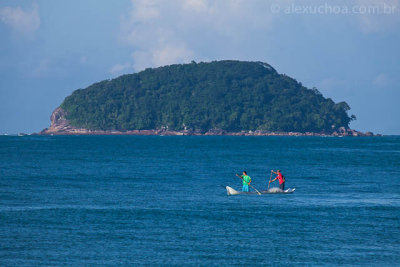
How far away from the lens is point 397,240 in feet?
108

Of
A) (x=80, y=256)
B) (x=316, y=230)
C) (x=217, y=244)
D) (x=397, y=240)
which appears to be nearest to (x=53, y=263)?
(x=80, y=256)

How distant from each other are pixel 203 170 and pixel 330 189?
87.0 feet

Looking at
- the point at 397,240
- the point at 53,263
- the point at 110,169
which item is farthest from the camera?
the point at 110,169

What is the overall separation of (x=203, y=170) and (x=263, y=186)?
64.9ft

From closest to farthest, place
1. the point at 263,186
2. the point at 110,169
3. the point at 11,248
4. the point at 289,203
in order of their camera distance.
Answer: the point at 11,248
the point at 289,203
the point at 263,186
the point at 110,169

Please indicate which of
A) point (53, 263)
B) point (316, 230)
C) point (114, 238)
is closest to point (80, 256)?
point (53, 263)

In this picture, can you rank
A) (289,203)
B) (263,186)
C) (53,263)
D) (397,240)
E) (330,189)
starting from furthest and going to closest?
1. (263,186)
2. (330,189)
3. (289,203)
4. (397,240)
5. (53,263)

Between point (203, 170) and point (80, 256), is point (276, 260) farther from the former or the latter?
point (203, 170)

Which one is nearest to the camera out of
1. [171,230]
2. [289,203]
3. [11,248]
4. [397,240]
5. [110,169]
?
[11,248]

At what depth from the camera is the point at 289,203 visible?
45.7m

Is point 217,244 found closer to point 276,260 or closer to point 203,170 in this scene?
point 276,260

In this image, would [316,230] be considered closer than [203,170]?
Yes

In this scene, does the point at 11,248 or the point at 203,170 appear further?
the point at 203,170

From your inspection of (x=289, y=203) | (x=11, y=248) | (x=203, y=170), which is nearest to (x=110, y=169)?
(x=203, y=170)
